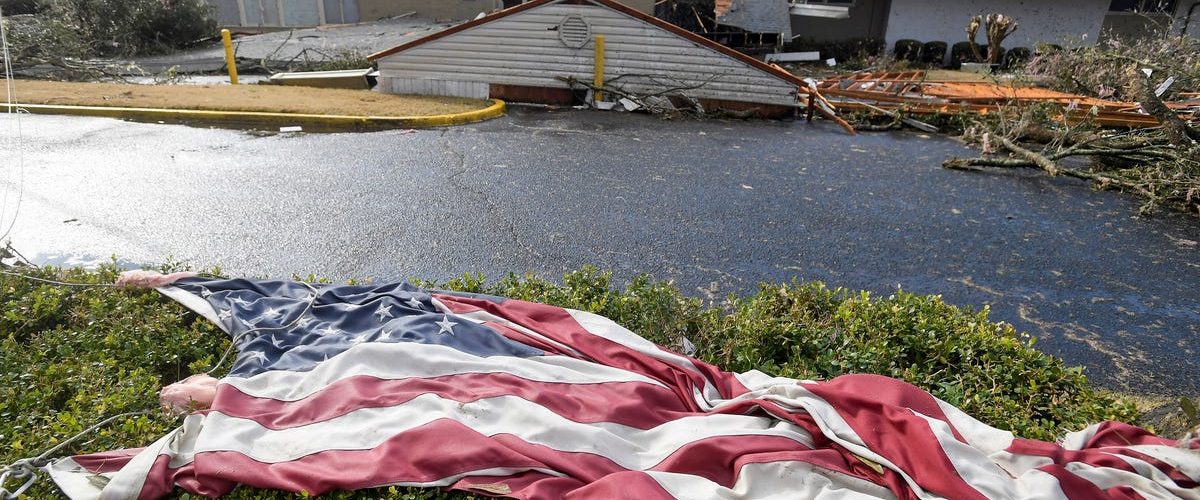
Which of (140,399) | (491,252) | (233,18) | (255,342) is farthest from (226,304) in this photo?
(233,18)

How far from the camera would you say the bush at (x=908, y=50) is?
20275 mm

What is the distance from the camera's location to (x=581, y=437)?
115 inches

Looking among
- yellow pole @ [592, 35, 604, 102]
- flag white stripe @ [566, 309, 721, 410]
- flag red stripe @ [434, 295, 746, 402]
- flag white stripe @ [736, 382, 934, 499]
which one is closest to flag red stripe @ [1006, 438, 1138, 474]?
flag white stripe @ [736, 382, 934, 499]

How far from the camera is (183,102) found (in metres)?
11.1

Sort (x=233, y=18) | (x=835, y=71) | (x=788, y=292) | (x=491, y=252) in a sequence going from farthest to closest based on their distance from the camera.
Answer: (x=233, y=18) < (x=835, y=71) < (x=491, y=252) < (x=788, y=292)

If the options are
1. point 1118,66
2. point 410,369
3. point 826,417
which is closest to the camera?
point 826,417

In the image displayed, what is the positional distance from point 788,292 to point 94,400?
155 inches

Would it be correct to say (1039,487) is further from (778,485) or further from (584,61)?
(584,61)

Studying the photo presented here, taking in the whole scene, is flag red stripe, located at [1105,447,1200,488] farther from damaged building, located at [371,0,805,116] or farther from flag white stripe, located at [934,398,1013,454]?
damaged building, located at [371,0,805,116]

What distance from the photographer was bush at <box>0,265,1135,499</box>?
10.7 ft

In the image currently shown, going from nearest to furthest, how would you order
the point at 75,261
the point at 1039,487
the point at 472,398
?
1. the point at 1039,487
2. the point at 472,398
3. the point at 75,261

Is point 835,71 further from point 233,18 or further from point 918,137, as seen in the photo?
point 233,18

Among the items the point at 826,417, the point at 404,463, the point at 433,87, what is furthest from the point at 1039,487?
the point at 433,87

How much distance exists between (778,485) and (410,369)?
72.7 inches
